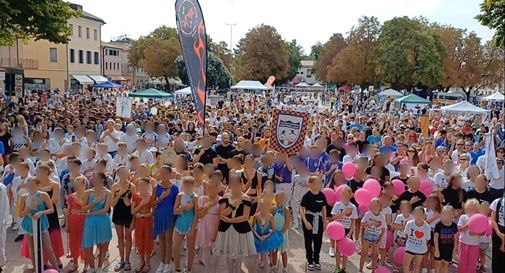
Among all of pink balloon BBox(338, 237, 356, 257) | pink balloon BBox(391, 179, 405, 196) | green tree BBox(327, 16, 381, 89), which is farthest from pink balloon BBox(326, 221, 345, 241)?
green tree BBox(327, 16, 381, 89)

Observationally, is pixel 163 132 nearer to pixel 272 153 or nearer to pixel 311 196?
pixel 272 153

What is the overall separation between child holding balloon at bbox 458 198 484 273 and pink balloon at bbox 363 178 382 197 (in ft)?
4.18

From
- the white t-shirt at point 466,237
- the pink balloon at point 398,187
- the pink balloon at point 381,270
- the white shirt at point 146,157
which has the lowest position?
the pink balloon at point 381,270

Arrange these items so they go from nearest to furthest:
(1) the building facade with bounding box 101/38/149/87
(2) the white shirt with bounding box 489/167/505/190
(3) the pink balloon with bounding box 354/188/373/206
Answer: (3) the pink balloon with bounding box 354/188/373/206
(2) the white shirt with bounding box 489/167/505/190
(1) the building facade with bounding box 101/38/149/87

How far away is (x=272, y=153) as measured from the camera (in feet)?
29.3

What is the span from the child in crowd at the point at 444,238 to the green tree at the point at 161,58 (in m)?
57.5

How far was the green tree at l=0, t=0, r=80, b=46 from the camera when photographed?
60.4 ft

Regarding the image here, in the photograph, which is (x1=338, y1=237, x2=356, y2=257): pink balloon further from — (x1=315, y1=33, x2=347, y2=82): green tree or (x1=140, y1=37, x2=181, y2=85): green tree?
(x1=315, y1=33, x2=347, y2=82): green tree

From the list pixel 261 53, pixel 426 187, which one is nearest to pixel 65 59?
pixel 261 53

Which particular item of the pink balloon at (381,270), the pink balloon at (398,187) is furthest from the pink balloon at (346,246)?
the pink balloon at (398,187)

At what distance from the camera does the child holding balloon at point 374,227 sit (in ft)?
23.0

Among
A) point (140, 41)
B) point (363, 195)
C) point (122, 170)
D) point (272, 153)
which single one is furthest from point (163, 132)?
point (140, 41)

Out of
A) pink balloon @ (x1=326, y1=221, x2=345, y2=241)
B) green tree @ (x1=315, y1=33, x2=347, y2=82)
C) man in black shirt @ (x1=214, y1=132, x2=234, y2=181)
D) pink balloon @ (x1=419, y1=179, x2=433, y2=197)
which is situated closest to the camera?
pink balloon @ (x1=326, y1=221, x2=345, y2=241)

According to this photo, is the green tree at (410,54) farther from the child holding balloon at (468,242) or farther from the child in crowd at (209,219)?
the child in crowd at (209,219)
